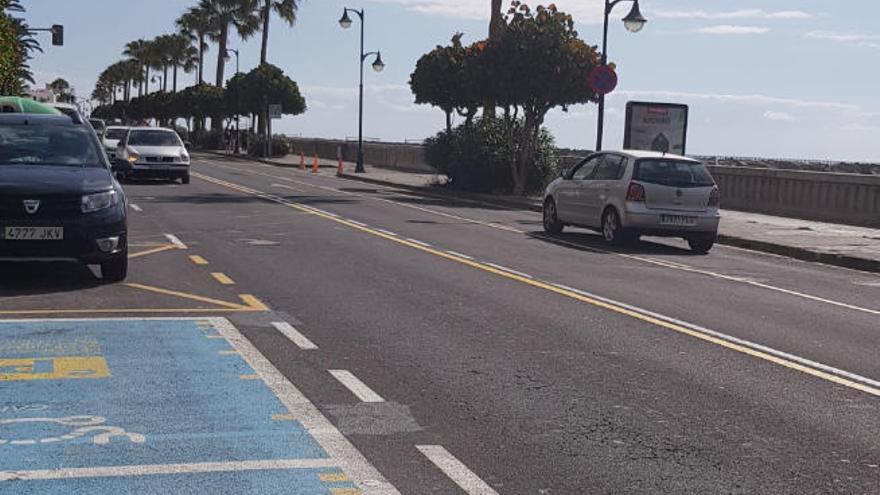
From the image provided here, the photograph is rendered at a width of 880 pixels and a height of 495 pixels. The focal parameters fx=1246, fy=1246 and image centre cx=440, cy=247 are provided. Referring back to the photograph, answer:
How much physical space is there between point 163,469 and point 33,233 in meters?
6.76

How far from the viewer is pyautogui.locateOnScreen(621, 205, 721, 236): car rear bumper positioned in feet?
65.8

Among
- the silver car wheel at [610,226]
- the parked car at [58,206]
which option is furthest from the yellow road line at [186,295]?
the silver car wheel at [610,226]

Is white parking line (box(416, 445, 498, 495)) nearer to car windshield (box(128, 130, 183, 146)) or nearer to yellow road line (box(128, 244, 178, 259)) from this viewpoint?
yellow road line (box(128, 244, 178, 259))

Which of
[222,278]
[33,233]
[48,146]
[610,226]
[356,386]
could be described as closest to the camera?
[356,386]

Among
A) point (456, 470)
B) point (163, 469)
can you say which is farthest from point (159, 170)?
point (456, 470)

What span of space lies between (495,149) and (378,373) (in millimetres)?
29608

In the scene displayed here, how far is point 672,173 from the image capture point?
20.5 metres

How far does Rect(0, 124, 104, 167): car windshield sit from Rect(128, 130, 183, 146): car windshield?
23667 millimetres

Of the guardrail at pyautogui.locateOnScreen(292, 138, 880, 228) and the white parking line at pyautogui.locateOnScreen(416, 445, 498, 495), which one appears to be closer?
the white parking line at pyautogui.locateOnScreen(416, 445, 498, 495)

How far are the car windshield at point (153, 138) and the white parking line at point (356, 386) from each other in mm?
30032

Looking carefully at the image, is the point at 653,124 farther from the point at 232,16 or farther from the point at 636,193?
Answer: the point at 232,16

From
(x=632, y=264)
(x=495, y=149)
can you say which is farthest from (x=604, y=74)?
(x=632, y=264)

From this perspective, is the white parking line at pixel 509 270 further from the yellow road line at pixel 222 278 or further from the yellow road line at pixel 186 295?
the yellow road line at pixel 186 295

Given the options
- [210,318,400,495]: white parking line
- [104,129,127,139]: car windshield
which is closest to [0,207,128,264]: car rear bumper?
[210,318,400,495]: white parking line
